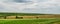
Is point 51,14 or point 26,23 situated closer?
point 26,23

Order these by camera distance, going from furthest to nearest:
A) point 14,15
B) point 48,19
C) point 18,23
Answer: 1. point 14,15
2. point 48,19
3. point 18,23

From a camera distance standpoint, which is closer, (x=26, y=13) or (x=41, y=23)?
(x=41, y=23)

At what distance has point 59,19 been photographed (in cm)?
289

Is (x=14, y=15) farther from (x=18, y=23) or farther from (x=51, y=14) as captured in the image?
(x=51, y=14)

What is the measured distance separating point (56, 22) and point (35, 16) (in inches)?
21.7

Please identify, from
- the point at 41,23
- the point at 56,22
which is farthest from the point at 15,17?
the point at 56,22

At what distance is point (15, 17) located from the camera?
3.01m

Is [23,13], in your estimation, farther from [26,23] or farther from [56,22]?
[56,22]

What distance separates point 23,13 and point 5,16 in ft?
1.39

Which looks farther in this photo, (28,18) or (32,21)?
(28,18)

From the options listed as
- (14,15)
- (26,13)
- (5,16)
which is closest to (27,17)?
(26,13)

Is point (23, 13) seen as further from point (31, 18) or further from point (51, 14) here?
point (51, 14)

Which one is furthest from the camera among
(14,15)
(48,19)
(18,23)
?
(14,15)

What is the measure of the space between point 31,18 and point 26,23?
34 centimetres
